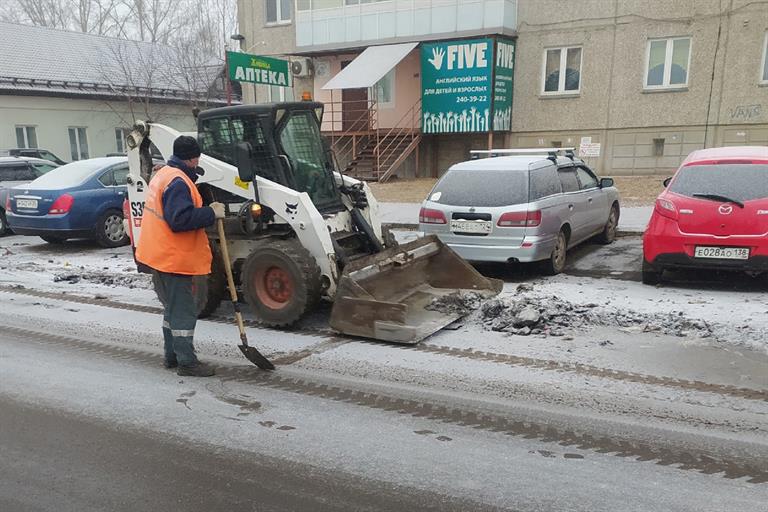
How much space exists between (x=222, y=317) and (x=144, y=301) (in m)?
1.34

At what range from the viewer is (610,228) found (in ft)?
34.1

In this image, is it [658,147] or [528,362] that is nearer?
[528,362]

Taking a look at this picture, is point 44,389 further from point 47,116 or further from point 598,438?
point 47,116

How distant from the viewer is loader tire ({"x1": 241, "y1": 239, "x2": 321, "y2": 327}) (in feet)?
19.2

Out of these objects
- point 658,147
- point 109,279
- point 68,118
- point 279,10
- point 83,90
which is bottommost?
point 109,279

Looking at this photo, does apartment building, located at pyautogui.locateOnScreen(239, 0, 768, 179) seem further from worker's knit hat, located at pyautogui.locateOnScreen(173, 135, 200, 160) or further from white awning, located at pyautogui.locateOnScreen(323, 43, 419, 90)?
worker's knit hat, located at pyautogui.locateOnScreen(173, 135, 200, 160)

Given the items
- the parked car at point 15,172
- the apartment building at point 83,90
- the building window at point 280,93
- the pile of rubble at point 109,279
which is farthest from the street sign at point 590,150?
the apartment building at point 83,90

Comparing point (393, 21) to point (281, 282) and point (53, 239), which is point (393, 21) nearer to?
point (53, 239)

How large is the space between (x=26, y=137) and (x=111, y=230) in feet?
63.8

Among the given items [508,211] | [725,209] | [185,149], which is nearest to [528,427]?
[185,149]

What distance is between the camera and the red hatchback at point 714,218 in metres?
6.75

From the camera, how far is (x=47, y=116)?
27391 mm

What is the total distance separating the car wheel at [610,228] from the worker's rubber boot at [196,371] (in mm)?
7453

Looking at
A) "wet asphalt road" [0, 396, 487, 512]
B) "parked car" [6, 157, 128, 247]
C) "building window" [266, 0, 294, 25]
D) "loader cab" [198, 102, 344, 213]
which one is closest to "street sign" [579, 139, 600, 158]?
"loader cab" [198, 102, 344, 213]
